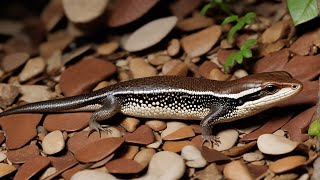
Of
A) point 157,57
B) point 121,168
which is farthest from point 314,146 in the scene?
point 157,57

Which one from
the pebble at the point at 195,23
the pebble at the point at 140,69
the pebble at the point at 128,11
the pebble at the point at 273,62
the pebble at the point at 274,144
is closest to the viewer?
the pebble at the point at 274,144

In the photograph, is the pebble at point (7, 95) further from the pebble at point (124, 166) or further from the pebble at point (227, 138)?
the pebble at point (227, 138)

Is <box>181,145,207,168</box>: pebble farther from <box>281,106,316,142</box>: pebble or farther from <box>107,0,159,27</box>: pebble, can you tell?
<box>107,0,159,27</box>: pebble

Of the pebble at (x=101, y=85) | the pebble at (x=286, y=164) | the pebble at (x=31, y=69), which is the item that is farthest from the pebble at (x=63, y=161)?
the pebble at (x=286, y=164)

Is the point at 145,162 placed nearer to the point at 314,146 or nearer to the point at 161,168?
the point at 161,168

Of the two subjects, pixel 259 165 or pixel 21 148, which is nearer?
pixel 259 165

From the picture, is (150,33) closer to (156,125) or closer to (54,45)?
(156,125)
